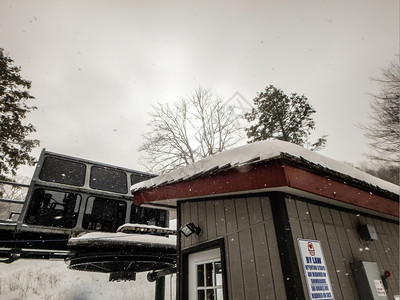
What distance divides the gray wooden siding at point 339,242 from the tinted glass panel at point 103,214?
6002mm

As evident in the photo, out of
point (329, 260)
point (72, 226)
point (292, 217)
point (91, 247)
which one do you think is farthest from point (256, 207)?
point (72, 226)

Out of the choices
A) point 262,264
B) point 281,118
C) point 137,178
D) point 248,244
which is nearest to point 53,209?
A: point 137,178

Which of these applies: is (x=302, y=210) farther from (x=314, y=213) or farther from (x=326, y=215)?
(x=326, y=215)

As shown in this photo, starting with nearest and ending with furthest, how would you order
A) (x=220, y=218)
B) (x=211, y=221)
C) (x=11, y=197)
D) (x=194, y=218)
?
(x=220, y=218)
(x=211, y=221)
(x=194, y=218)
(x=11, y=197)

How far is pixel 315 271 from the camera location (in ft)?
9.23

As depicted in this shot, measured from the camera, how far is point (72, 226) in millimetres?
6512

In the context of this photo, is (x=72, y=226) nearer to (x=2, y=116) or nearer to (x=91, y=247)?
(x=91, y=247)

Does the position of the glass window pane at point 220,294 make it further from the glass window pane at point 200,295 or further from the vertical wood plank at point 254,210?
the vertical wood plank at point 254,210

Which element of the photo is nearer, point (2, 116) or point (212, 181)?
point (212, 181)

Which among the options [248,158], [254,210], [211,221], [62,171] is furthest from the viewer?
[62,171]

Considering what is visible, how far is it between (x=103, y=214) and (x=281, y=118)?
50.5 ft

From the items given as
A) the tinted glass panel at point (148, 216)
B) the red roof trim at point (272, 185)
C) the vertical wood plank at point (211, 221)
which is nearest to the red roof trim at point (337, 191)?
the red roof trim at point (272, 185)

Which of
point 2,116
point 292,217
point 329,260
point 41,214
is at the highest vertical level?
point 2,116

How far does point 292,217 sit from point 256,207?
19.0 inches
